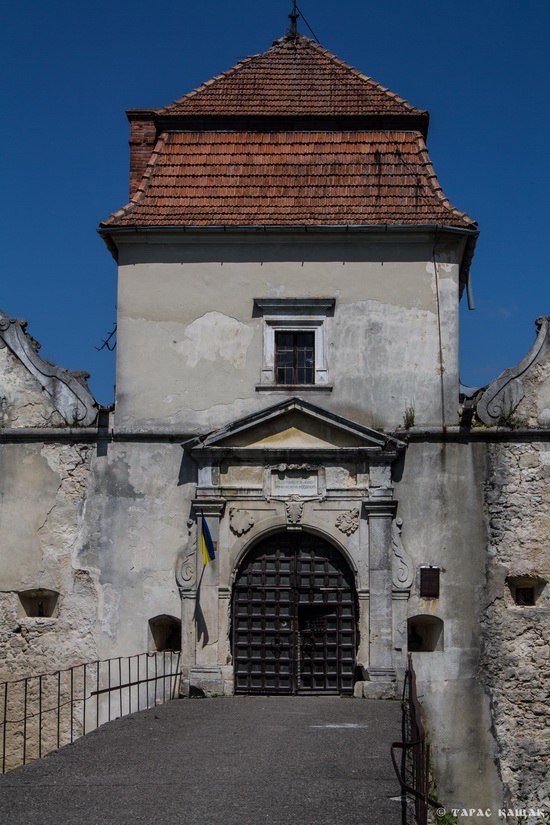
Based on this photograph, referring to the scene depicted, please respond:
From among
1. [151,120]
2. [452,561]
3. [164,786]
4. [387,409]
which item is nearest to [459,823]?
[452,561]

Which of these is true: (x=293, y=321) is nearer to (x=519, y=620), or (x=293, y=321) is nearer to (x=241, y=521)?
(x=241, y=521)

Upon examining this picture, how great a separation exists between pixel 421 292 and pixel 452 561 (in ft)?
13.3

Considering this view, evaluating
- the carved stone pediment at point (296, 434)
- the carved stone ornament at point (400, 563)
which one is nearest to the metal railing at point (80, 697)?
the carved stone pediment at point (296, 434)

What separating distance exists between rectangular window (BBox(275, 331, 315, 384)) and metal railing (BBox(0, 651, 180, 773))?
440cm

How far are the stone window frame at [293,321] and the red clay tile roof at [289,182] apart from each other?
4.01 ft

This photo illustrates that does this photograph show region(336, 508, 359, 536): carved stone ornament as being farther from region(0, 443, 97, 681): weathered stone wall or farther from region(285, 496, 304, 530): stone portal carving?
region(0, 443, 97, 681): weathered stone wall

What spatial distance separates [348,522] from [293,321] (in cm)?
315

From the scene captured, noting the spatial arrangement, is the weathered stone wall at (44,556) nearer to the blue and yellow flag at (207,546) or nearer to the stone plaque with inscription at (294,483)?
the blue and yellow flag at (207,546)

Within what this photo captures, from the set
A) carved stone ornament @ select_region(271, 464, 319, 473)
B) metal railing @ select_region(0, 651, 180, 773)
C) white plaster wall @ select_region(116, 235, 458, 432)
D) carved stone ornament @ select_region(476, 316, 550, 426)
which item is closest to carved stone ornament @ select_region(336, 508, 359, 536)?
carved stone ornament @ select_region(271, 464, 319, 473)

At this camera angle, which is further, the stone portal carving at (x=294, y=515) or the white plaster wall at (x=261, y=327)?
the white plaster wall at (x=261, y=327)

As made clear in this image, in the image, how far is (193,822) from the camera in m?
8.93

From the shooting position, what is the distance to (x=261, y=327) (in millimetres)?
18016

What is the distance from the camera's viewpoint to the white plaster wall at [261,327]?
58.5 ft

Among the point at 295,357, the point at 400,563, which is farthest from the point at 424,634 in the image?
the point at 295,357
